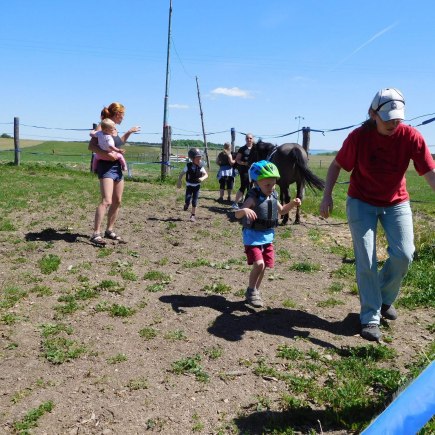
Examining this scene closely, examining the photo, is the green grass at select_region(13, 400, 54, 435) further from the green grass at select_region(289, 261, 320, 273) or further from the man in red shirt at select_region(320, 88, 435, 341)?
the green grass at select_region(289, 261, 320, 273)

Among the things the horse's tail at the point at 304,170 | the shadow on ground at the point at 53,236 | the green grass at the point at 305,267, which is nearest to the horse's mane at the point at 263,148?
the horse's tail at the point at 304,170

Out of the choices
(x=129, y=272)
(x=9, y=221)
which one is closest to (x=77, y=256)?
(x=129, y=272)

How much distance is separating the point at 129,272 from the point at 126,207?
4.79 meters

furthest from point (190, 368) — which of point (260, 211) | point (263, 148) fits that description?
point (263, 148)

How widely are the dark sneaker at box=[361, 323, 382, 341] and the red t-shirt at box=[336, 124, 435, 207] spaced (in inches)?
42.6

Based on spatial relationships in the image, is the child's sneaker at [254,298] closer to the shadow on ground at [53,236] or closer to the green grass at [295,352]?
the green grass at [295,352]

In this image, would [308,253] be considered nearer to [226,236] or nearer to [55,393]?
[226,236]

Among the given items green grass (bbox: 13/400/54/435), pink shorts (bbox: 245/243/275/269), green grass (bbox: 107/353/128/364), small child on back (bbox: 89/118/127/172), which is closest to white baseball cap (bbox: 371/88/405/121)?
pink shorts (bbox: 245/243/275/269)

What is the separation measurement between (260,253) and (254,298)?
1.68ft

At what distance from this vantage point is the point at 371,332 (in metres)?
4.22

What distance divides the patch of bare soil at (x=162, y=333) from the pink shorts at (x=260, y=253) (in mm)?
515

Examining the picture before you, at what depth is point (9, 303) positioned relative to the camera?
4871mm

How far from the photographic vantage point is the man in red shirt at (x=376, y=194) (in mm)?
4082

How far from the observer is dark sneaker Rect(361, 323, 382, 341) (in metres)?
4.21
